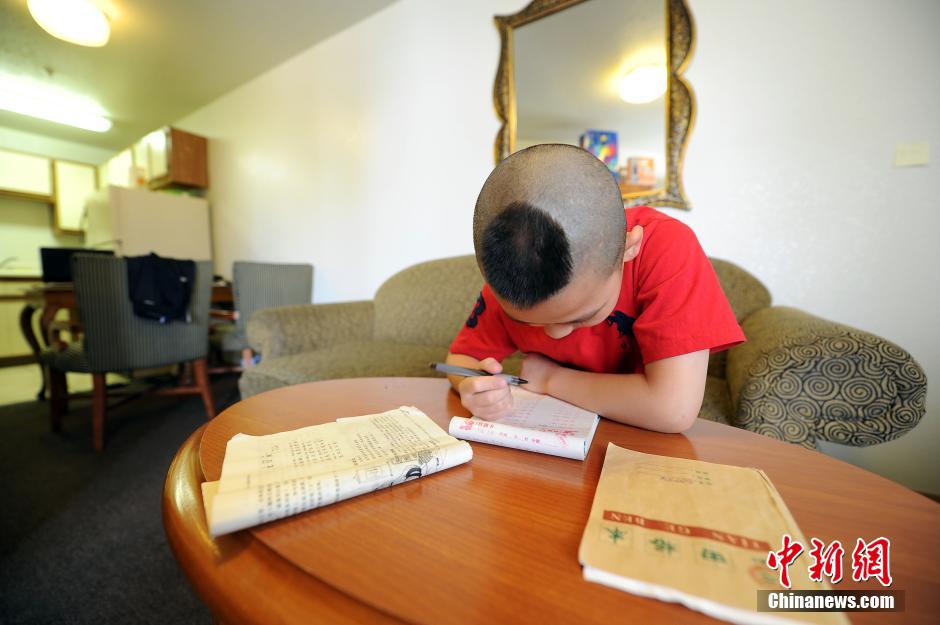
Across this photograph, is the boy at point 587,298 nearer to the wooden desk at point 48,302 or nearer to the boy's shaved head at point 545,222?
the boy's shaved head at point 545,222

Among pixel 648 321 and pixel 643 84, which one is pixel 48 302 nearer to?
pixel 648 321

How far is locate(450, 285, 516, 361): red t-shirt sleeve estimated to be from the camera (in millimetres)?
845

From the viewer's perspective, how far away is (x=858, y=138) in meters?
1.27

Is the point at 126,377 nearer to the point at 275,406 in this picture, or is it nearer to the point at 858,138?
the point at 275,406

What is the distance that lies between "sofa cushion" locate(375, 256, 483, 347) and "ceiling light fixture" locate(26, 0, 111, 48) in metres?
1.95

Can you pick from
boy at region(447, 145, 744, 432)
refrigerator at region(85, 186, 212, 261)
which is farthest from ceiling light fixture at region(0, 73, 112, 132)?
boy at region(447, 145, 744, 432)

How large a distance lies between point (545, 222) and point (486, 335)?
0.45 m

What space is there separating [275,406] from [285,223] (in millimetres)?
2826

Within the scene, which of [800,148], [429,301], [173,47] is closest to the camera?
[800,148]

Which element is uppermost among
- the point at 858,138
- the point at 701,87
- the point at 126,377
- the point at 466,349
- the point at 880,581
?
the point at 701,87

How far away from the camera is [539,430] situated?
539mm

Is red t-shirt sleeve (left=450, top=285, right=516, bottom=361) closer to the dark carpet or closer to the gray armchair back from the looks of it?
the dark carpet

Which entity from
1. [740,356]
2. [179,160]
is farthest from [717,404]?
[179,160]

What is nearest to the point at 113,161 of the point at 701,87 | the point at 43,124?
the point at 43,124
